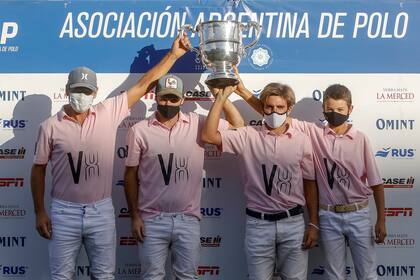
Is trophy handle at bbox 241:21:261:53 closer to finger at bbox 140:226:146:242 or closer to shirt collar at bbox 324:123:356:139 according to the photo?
shirt collar at bbox 324:123:356:139

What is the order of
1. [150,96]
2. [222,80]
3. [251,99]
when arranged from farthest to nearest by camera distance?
[150,96]
[251,99]
[222,80]

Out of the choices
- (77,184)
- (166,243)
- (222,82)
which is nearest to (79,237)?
(77,184)

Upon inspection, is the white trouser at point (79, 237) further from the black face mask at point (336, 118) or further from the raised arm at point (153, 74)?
the black face mask at point (336, 118)

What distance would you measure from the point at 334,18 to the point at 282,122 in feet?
3.85

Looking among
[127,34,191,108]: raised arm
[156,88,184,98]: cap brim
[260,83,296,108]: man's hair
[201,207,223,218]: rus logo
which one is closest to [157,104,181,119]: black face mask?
[156,88,184,98]: cap brim

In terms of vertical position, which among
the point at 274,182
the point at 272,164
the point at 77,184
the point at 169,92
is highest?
the point at 169,92

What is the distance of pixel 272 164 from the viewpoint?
3977 mm

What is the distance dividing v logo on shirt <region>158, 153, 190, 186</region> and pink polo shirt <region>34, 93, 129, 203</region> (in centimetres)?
40

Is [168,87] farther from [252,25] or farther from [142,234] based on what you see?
[142,234]

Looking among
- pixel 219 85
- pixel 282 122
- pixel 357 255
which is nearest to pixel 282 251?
pixel 357 255

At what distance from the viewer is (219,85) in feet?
13.3

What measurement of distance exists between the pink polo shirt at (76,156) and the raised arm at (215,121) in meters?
0.74

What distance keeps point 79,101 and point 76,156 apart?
15.7 inches

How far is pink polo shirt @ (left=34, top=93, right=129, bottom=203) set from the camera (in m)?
3.95
